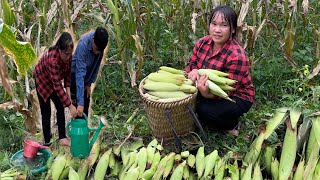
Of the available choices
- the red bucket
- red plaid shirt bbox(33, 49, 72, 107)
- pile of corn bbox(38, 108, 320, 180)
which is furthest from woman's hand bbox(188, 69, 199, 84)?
the red bucket

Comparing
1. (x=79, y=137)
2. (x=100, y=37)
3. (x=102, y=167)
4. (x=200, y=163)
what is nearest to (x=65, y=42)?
(x=100, y=37)

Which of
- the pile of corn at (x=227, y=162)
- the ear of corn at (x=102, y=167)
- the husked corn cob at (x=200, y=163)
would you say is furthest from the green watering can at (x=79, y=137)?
the husked corn cob at (x=200, y=163)

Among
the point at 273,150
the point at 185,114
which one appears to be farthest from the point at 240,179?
the point at 185,114

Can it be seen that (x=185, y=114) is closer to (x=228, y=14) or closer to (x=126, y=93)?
(x=228, y=14)

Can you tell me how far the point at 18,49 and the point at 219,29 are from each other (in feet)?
4.91

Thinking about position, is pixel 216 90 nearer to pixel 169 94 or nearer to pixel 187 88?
pixel 187 88

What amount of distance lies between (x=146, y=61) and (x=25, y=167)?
2.06 meters

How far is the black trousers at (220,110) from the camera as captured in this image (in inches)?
141

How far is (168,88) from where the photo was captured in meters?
3.48

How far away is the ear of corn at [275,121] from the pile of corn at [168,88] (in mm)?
626

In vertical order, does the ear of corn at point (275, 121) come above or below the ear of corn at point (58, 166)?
above

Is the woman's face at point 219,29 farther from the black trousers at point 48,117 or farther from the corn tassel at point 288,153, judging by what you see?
the black trousers at point 48,117

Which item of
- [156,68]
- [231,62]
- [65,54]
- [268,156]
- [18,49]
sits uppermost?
[18,49]

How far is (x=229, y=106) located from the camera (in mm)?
3572
